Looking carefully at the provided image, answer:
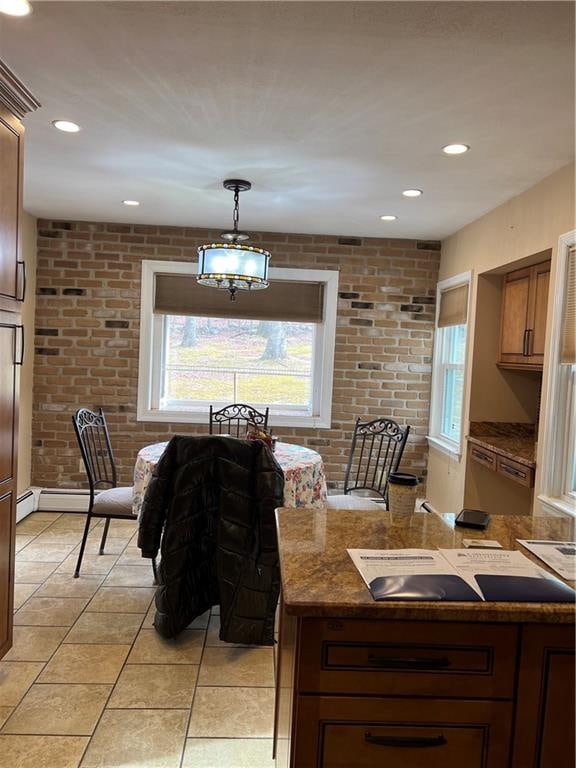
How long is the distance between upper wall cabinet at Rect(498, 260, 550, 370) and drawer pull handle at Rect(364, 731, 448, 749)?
246cm

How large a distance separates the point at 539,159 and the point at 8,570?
312 cm

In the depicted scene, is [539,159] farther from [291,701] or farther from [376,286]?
[291,701]

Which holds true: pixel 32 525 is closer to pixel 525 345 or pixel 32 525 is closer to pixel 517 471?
pixel 517 471

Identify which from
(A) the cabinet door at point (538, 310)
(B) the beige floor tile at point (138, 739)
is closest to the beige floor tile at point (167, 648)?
(B) the beige floor tile at point (138, 739)

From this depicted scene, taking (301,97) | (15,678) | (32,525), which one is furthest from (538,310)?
(32,525)

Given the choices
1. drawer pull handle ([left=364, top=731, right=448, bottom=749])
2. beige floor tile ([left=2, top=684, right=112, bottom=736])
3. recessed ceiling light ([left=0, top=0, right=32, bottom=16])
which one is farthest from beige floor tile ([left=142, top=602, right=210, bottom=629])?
recessed ceiling light ([left=0, top=0, right=32, bottom=16])

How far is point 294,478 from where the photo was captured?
10.1 feet

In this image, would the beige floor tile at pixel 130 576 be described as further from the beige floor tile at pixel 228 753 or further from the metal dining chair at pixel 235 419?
the beige floor tile at pixel 228 753

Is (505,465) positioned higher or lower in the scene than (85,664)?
higher

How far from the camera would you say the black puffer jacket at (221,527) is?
8.18 ft

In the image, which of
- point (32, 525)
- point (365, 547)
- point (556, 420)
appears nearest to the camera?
point (365, 547)

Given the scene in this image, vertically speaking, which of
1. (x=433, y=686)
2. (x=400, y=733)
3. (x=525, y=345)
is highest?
(x=525, y=345)

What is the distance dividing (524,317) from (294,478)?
179cm

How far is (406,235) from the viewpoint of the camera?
4.59 meters
